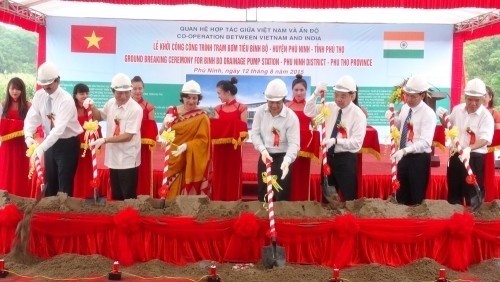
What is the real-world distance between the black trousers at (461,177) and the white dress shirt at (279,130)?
1241 millimetres

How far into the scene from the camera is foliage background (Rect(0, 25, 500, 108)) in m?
13.5

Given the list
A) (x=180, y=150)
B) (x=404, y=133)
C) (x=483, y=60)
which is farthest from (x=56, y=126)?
(x=483, y=60)

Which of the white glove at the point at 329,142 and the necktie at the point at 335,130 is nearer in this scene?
the white glove at the point at 329,142

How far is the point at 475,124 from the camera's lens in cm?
437

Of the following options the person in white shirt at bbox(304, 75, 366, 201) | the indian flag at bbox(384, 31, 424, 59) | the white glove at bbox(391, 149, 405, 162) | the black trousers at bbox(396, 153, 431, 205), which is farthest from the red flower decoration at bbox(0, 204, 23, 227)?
the indian flag at bbox(384, 31, 424, 59)

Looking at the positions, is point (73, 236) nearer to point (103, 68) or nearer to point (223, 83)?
point (223, 83)

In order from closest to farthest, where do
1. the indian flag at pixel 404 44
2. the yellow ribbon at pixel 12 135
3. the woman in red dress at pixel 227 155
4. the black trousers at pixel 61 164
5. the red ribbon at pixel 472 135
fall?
1. the black trousers at pixel 61 164
2. the red ribbon at pixel 472 135
3. the yellow ribbon at pixel 12 135
4. the woman in red dress at pixel 227 155
5. the indian flag at pixel 404 44

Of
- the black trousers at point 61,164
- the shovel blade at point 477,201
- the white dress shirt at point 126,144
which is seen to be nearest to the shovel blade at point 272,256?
the white dress shirt at point 126,144

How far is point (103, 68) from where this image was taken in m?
7.92

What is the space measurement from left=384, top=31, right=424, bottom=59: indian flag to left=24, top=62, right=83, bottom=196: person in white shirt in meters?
4.87

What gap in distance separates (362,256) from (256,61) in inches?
182

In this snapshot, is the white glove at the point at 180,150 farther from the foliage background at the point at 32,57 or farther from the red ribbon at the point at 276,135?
the foliage background at the point at 32,57

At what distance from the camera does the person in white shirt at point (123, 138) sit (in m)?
4.14

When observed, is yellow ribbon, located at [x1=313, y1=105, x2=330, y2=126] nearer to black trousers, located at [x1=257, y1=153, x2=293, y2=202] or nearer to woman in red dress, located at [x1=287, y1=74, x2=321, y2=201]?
black trousers, located at [x1=257, y1=153, x2=293, y2=202]
